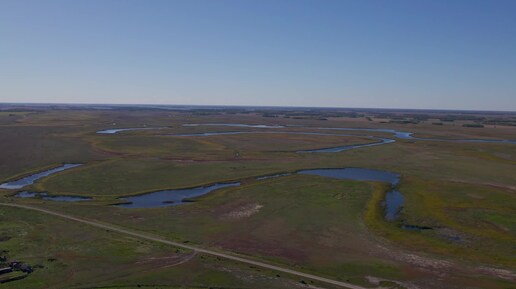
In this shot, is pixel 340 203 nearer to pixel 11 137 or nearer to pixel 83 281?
pixel 83 281

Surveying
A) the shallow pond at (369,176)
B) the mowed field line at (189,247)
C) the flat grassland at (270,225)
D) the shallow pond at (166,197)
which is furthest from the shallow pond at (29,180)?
the shallow pond at (369,176)

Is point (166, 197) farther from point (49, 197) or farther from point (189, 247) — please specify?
point (189, 247)

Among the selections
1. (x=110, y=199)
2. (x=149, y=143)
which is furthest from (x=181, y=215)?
(x=149, y=143)

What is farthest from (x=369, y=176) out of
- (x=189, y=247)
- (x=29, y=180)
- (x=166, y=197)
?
(x=29, y=180)

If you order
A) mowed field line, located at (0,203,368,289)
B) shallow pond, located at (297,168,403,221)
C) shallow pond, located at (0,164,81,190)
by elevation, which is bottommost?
mowed field line, located at (0,203,368,289)

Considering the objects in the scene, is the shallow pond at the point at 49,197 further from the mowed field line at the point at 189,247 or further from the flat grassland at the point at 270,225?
the mowed field line at the point at 189,247

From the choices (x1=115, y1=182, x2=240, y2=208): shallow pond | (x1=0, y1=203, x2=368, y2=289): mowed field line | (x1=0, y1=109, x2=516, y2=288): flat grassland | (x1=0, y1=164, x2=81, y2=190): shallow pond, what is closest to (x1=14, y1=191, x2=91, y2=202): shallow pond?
(x1=0, y1=109, x2=516, y2=288): flat grassland

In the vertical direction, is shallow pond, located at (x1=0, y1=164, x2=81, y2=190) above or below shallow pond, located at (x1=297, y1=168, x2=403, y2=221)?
below

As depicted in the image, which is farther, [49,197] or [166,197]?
[166,197]

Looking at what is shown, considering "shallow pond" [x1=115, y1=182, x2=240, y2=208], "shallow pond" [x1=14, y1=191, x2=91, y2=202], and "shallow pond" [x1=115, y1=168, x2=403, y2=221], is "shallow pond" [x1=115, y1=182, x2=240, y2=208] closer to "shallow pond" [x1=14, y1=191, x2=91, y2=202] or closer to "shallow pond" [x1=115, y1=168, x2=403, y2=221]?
"shallow pond" [x1=115, y1=168, x2=403, y2=221]
